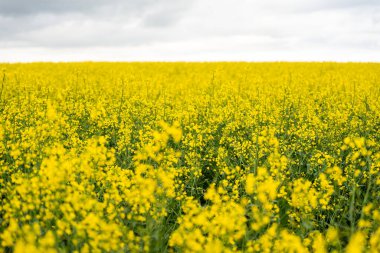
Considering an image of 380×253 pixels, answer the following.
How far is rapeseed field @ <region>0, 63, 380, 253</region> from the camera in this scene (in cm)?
296

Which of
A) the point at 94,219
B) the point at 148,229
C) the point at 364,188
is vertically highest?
the point at 94,219

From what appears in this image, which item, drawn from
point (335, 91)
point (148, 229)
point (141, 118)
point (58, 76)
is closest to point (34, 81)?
point (58, 76)

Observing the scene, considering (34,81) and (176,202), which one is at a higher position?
(34,81)

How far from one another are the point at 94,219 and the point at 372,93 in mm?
9351

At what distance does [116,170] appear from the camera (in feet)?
13.9

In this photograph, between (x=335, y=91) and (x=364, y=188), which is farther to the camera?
(x=335, y=91)

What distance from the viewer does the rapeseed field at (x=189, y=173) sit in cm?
296

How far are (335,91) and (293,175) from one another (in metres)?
6.48

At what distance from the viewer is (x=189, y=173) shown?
5.88 meters

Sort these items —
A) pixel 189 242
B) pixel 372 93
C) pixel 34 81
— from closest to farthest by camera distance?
pixel 189 242
pixel 372 93
pixel 34 81

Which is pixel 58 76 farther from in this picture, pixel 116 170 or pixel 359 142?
pixel 359 142

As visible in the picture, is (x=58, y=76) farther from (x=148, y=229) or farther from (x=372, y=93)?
(x=148, y=229)

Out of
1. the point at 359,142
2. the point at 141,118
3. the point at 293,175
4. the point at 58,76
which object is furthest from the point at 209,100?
the point at 58,76

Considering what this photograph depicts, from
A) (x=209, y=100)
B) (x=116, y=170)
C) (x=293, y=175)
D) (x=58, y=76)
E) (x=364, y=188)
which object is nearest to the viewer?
(x=116, y=170)
